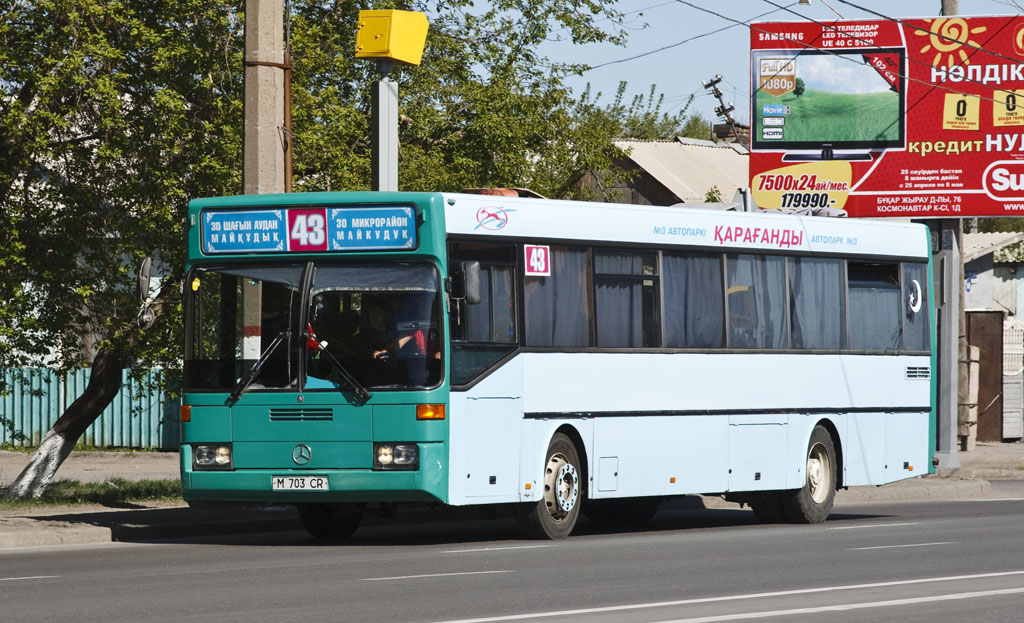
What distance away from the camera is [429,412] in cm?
1446

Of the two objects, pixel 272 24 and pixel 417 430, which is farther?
pixel 272 24

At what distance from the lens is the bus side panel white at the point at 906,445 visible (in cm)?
1992

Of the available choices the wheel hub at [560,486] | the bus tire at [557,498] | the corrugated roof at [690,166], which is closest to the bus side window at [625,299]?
the bus tire at [557,498]

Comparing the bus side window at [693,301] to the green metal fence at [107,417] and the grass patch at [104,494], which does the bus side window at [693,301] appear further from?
the green metal fence at [107,417]

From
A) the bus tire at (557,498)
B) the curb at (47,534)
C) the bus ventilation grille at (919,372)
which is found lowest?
the curb at (47,534)

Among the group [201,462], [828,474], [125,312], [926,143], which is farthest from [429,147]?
[926,143]

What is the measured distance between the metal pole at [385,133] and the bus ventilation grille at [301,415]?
313cm

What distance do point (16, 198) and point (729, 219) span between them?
313 inches

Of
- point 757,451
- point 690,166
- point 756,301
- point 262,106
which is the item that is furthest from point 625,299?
point 690,166

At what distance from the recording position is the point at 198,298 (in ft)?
50.2

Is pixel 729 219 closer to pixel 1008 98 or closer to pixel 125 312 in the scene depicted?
pixel 125 312

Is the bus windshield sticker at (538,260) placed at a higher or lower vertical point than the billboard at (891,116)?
lower

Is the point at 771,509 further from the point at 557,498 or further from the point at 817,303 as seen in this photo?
the point at 557,498

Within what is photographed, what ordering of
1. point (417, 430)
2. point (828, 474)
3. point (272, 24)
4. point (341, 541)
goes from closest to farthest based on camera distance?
point (417, 430) < point (341, 541) < point (272, 24) < point (828, 474)
